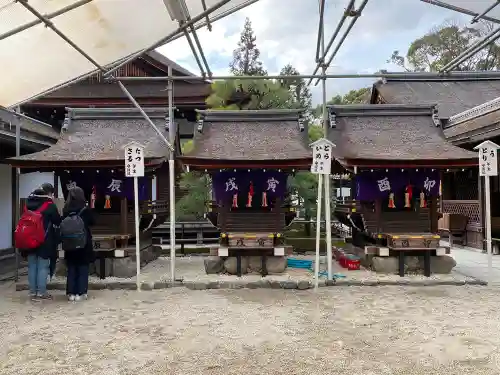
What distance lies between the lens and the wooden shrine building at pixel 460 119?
44.9 feet

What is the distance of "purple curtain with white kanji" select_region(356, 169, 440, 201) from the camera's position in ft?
32.2

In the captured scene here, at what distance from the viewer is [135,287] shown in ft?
28.2

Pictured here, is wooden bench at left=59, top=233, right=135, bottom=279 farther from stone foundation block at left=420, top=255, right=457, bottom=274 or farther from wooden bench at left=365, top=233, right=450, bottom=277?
stone foundation block at left=420, top=255, right=457, bottom=274

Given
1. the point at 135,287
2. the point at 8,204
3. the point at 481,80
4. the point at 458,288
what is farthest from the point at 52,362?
the point at 481,80

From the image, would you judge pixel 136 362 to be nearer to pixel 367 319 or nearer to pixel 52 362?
pixel 52 362

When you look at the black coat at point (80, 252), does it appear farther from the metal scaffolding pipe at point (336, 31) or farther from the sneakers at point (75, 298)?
the metal scaffolding pipe at point (336, 31)

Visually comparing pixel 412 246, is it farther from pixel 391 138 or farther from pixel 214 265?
pixel 214 265

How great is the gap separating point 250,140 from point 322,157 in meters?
2.76

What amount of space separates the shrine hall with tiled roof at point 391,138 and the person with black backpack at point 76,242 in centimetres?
524

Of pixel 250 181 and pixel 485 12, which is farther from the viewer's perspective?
pixel 250 181

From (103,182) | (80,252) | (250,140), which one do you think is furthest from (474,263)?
(80,252)

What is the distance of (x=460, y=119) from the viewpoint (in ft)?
50.6

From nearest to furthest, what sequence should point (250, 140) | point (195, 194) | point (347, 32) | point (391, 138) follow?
1. point (347, 32)
2. point (391, 138)
3. point (250, 140)
4. point (195, 194)

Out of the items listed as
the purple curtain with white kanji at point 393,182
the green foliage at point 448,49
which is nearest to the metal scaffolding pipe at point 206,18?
the purple curtain with white kanji at point 393,182
